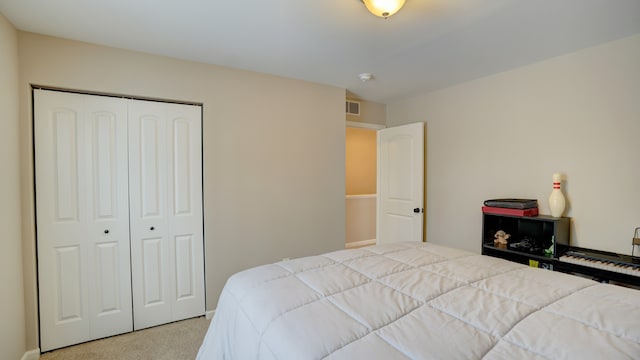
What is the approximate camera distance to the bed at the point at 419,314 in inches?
37.5

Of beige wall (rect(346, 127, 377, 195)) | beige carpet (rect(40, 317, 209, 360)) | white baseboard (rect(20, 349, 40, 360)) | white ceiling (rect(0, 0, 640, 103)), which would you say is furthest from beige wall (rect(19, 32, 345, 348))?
beige wall (rect(346, 127, 377, 195))

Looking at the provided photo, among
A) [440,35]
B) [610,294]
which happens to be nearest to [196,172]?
[440,35]

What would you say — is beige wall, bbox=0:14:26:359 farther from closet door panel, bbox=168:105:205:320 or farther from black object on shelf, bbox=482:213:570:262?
black object on shelf, bbox=482:213:570:262

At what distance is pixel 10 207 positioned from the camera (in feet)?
6.56

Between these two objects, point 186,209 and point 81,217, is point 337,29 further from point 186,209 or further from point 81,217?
point 81,217

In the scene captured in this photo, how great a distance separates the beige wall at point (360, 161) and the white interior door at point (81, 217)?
13.0 ft

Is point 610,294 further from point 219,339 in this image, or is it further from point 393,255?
point 219,339

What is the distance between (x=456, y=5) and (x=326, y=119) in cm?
183

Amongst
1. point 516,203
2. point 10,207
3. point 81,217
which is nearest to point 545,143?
point 516,203

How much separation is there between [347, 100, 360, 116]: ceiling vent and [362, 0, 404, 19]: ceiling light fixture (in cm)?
222

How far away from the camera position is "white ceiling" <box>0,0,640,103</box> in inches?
73.0

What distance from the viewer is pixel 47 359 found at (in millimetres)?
2221

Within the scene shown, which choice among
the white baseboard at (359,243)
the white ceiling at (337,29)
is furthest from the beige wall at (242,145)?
the white baseboard at (359,243)

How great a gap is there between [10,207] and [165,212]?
0.96 meters
